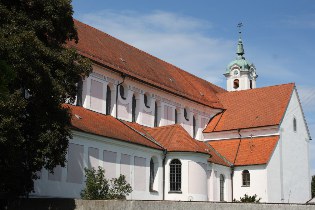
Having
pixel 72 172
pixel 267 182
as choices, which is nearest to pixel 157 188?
pixel 72 172

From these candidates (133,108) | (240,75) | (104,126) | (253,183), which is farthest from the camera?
(240,75)

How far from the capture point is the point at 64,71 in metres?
21.5

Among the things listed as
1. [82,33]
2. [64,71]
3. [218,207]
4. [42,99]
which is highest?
[82,33]

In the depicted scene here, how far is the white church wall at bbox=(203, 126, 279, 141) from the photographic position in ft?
140

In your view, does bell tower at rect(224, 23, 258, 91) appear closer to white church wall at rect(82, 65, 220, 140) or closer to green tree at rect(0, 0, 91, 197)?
white church wall at rect(82, 65, 220, 140)

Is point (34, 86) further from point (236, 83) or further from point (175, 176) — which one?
point (236, 83)

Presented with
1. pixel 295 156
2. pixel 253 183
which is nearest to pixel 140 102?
pixel 253 183

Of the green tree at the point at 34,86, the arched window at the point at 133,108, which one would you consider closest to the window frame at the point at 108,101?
the arched window at the point at 133,108

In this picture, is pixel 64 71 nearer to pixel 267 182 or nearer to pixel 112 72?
pixel 112 72

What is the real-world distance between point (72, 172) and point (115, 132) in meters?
4.57

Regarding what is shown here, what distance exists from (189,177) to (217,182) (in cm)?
622

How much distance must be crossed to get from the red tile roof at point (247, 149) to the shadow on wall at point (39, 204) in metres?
21.5

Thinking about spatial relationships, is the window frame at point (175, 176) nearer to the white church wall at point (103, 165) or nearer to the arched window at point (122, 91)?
the white church wall at point (103, 165)

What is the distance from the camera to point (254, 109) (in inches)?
1799
